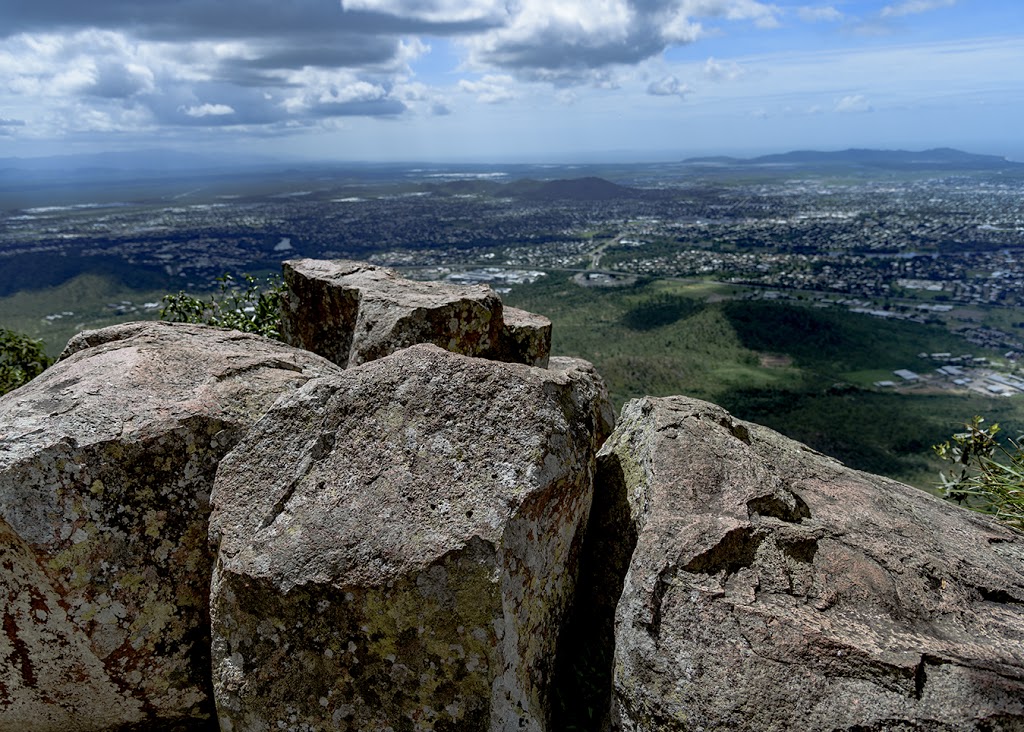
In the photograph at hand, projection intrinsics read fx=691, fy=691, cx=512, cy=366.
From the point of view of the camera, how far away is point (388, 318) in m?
9.46

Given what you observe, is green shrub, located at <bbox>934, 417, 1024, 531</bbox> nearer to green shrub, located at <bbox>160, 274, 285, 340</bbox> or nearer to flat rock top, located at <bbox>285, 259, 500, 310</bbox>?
flat rock top, located at <bbox>285, 259, 500, 310</bbox>

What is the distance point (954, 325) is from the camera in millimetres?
97312

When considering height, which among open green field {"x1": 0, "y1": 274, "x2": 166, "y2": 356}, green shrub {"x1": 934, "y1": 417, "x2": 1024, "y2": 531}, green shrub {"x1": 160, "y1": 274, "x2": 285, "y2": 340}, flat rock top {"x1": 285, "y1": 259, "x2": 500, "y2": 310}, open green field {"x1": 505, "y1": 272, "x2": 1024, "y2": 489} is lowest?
open green field {"x1": 505, "y1": 272, "x2": 1024, "y2": 489}

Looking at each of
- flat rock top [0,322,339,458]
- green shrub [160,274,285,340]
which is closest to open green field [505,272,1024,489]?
green shrub [160,274,285,340]

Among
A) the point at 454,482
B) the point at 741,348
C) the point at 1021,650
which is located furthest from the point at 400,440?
the point at 741,348

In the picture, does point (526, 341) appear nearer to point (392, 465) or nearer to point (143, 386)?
point (392, 465)

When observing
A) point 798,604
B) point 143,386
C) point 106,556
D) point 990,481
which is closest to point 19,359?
point 143,386

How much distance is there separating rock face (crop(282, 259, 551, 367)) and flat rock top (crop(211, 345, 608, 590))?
9.21 feet

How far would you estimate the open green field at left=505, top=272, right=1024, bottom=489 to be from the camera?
183 ft

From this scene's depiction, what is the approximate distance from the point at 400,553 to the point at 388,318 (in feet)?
15.3

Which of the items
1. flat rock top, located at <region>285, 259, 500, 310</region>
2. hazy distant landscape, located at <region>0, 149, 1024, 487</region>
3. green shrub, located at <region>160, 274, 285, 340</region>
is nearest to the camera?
flat rock top, located at <region>285, 259, 500, 310</region>

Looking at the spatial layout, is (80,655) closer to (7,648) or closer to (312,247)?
(7,648)

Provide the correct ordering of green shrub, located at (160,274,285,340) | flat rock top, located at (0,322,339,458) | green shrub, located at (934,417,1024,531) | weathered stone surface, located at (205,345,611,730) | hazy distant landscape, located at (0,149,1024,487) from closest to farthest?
weathered stone surface, located at (205,345,611,730) < flat rock top, located at (0,322,339,458) < green shrub, located at (934,417,1024,531) < green shrub, located at (160,274,285,340) < hazy distant landscape, located at (0,149,1024,487)

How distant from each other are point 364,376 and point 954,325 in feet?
364
